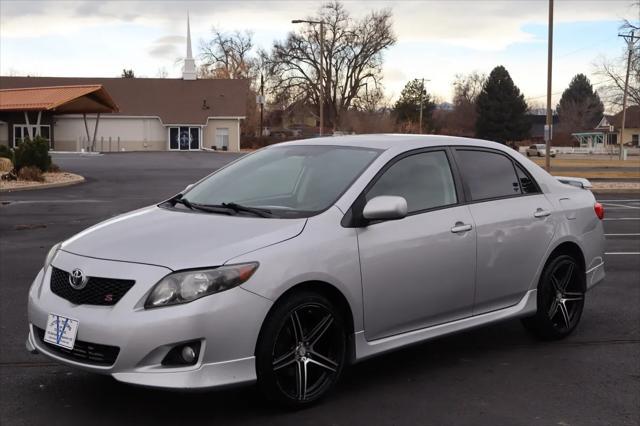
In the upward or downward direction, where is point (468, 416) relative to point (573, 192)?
downward

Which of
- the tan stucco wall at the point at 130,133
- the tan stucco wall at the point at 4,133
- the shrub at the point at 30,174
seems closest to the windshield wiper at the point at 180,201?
the shrub at the point at 30,174

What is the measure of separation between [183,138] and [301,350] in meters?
56.8

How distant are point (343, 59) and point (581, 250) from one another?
7200 centimetres

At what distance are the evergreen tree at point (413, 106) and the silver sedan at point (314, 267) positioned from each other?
266 ft

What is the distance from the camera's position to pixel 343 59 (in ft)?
251

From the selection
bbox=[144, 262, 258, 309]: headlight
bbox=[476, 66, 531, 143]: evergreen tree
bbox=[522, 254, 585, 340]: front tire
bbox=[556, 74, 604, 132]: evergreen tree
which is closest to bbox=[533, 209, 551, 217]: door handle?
bbox=[522, 254, 585, 340]: front tire

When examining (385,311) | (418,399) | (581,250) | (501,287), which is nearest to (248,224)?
(385,311)

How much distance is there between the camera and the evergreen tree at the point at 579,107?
397 feet

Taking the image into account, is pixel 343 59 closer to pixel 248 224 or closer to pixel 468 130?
pixel 468 130

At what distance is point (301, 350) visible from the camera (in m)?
4.40

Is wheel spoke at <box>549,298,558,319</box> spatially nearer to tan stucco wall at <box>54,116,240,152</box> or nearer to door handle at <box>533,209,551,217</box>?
door handle at <box>533,209,551,217</box>

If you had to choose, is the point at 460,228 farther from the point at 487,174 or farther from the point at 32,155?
the point at 32,155

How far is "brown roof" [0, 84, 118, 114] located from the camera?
4578 centimetres

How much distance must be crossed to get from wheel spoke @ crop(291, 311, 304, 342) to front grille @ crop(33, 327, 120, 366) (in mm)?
980
